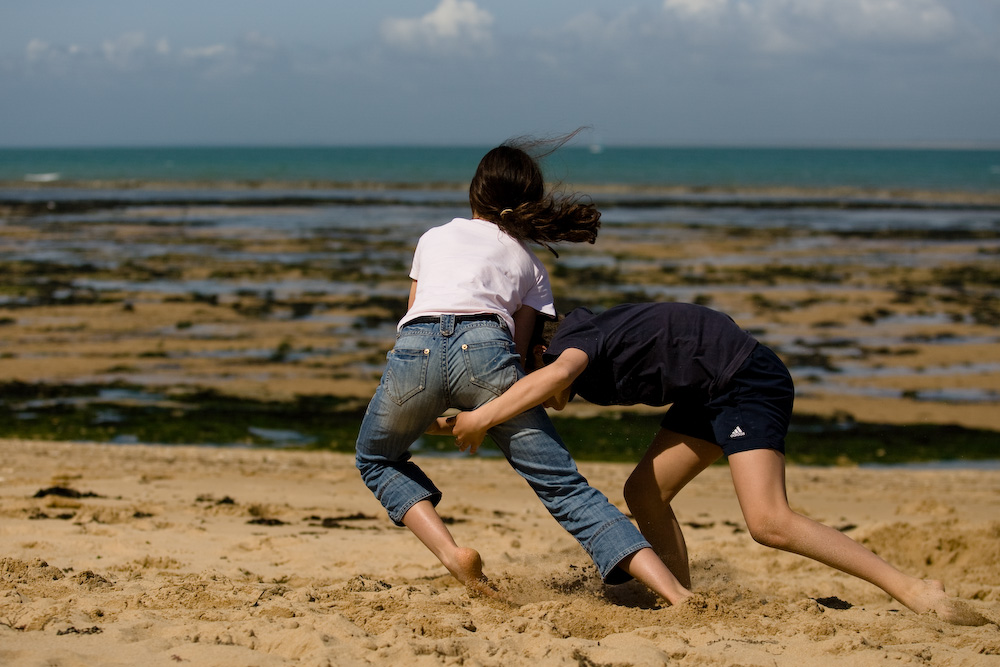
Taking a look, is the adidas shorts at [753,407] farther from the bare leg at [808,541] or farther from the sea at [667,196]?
the sea at [667,196]

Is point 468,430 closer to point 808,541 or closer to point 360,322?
point 808,541

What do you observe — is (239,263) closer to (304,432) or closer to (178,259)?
(178,259)

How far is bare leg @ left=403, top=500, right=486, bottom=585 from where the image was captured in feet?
11.3

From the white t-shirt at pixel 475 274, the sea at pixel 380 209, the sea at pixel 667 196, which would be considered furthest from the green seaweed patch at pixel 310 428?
the sea at pixel 667 196

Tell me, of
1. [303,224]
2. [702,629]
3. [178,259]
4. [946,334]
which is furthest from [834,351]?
[303,224]

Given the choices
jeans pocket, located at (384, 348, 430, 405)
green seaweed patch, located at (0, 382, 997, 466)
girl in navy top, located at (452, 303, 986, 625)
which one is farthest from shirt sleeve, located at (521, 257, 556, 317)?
green seaweed patch, located at (0, 382, 997, 466)

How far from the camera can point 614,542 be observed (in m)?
3.28

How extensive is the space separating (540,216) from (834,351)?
8549mm

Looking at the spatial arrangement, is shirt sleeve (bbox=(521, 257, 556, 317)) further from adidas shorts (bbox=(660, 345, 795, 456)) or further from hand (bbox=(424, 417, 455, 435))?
adidas shorts (bbox=(660, 345, 795, 456))

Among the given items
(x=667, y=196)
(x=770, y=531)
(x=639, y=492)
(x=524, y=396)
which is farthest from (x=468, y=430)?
(x=667, y=196)

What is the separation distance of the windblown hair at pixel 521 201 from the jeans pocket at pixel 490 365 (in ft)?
1.54

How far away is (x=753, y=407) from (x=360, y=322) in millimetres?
9692

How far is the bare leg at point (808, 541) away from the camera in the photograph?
3258mm

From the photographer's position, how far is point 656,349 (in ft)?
11.0
